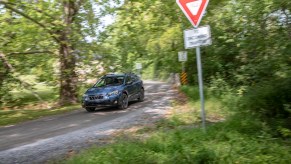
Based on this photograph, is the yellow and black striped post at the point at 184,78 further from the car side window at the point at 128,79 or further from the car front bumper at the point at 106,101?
the car front bumper at the point at 106,101

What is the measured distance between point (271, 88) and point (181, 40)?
13515 millimetres

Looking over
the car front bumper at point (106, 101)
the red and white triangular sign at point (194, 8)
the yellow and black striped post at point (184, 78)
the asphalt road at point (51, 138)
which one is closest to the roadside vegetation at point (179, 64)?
the yellow and black striped post at point (184, 78)

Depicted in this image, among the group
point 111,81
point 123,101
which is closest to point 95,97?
point 123,101

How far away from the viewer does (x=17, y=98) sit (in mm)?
23031

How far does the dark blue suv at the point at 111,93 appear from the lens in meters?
15.4

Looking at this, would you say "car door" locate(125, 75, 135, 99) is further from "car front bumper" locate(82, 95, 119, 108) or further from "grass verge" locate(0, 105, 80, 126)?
"grass verge" locate(0, 105, 80, 126)

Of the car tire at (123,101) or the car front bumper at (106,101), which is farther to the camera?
the car tire at (123,101)

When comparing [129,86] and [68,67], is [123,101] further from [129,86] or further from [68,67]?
[68,67]

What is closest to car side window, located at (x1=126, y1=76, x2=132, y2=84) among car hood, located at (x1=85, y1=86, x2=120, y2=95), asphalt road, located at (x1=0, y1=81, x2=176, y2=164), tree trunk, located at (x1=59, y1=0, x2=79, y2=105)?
car hood, located at (x1=85, y1=86, x2=120, y2=95)

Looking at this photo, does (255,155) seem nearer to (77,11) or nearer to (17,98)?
(77,11)

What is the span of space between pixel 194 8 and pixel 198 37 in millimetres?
607

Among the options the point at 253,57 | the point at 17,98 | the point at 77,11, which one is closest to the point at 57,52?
the point at 77,11

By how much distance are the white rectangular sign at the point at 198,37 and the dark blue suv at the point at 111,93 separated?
8.76m

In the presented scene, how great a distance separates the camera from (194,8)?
688cm
